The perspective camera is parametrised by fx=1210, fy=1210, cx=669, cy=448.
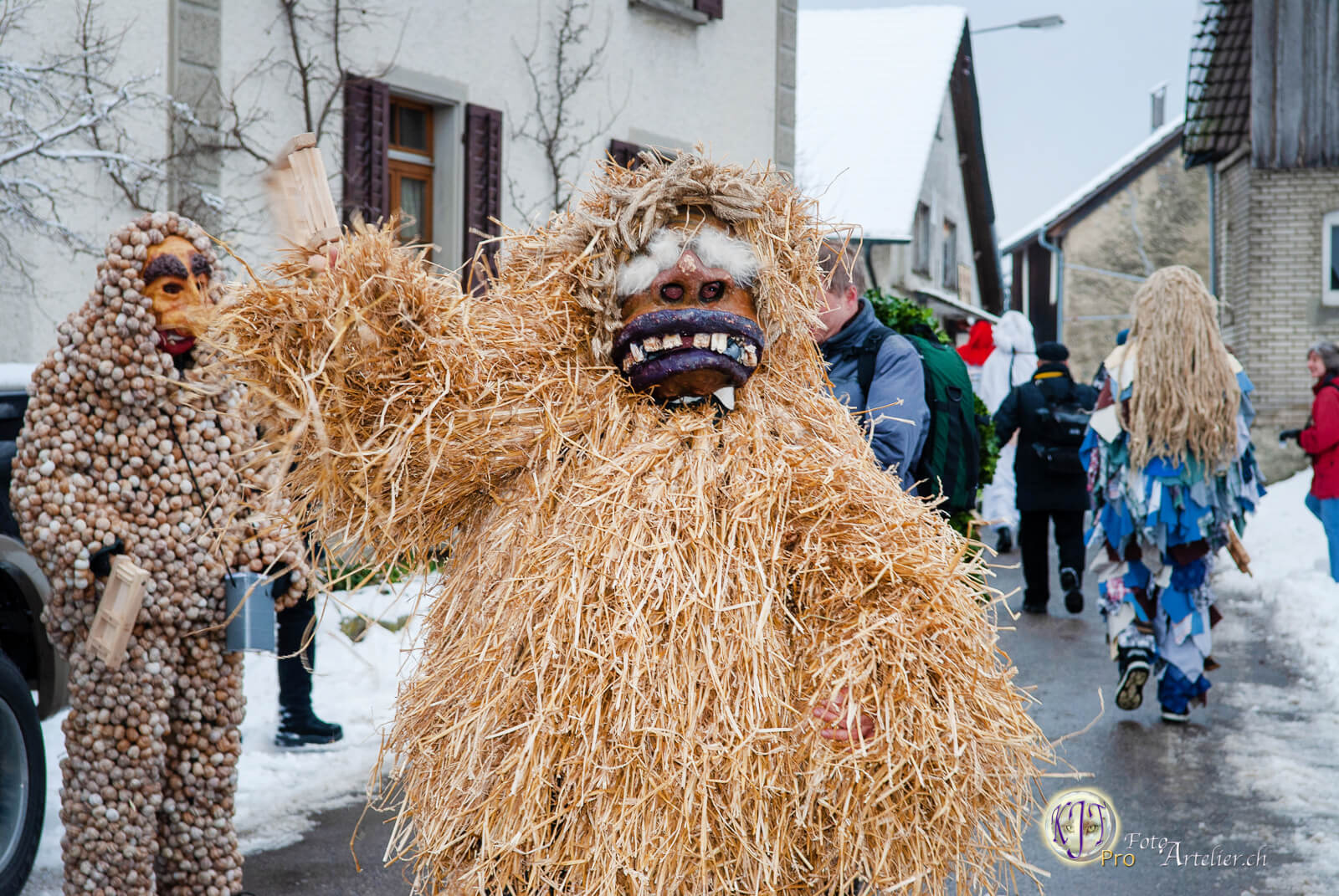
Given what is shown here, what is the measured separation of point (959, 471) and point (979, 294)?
103 feet

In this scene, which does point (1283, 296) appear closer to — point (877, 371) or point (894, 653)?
point (877, 371)

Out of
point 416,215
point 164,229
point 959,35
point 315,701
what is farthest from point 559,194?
point 959,35

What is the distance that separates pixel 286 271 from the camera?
2369mm

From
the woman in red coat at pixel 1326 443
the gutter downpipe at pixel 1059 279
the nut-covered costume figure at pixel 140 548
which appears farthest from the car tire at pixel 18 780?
the gutter downpipe at pixel 1059 279

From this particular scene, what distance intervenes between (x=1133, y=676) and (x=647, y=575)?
448 centimetres

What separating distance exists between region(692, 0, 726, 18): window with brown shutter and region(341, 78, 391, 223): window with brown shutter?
13.3 feet

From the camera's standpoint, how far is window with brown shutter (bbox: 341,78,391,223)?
28.6 feet

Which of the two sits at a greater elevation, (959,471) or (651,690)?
(959,471)

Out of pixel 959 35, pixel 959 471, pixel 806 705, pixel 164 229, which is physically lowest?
pixel 806 705

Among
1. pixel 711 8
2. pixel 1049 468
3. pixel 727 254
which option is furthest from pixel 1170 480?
pixel 711 8

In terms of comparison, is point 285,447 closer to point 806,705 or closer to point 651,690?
point 651,690

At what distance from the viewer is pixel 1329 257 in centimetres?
1858

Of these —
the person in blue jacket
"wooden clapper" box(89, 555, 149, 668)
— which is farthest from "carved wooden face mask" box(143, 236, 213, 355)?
the person in blue jacket

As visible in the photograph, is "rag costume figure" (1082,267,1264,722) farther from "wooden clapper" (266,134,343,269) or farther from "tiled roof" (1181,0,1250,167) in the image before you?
"tiled roof" (1181,0,1250,167)
